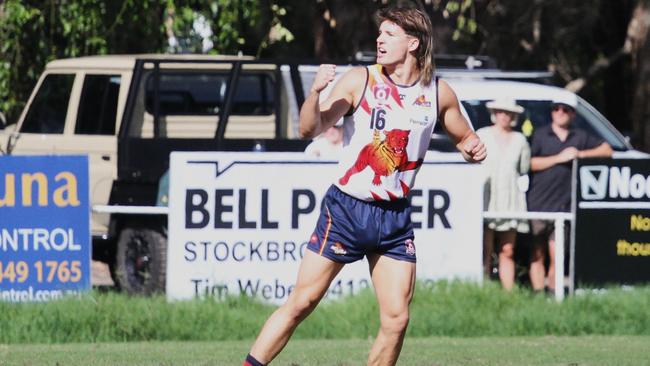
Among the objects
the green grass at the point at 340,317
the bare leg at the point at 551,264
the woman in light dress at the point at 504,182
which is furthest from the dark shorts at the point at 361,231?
the bare leg at the point at 551,264

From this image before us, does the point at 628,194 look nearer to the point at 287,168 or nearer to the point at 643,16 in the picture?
the point at 287,168

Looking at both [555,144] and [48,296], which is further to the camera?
[555,144]

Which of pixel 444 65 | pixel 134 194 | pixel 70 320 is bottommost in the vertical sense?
pixel 70 320

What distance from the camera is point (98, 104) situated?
1365cm

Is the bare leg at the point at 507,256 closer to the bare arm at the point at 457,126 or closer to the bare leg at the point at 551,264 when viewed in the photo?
the bare leg at the point at 551,264

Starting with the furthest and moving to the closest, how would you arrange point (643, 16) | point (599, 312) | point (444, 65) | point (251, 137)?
point (643, 16) → point (444, 65) → point (251, 137) → point (599, 312)

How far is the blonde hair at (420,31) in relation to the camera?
6781mm

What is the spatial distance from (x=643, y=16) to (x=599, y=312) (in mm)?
10063

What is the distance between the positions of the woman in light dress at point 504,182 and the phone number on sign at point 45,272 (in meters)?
3.33

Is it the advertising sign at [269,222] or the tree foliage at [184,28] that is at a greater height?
the tree foliage at [184,28]

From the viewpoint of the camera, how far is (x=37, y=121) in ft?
45.4

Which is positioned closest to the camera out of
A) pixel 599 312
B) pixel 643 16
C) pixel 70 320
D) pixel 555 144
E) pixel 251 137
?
pixel 70 320

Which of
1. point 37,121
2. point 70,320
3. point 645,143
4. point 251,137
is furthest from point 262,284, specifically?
point 645,143

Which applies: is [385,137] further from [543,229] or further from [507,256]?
[543,229]
